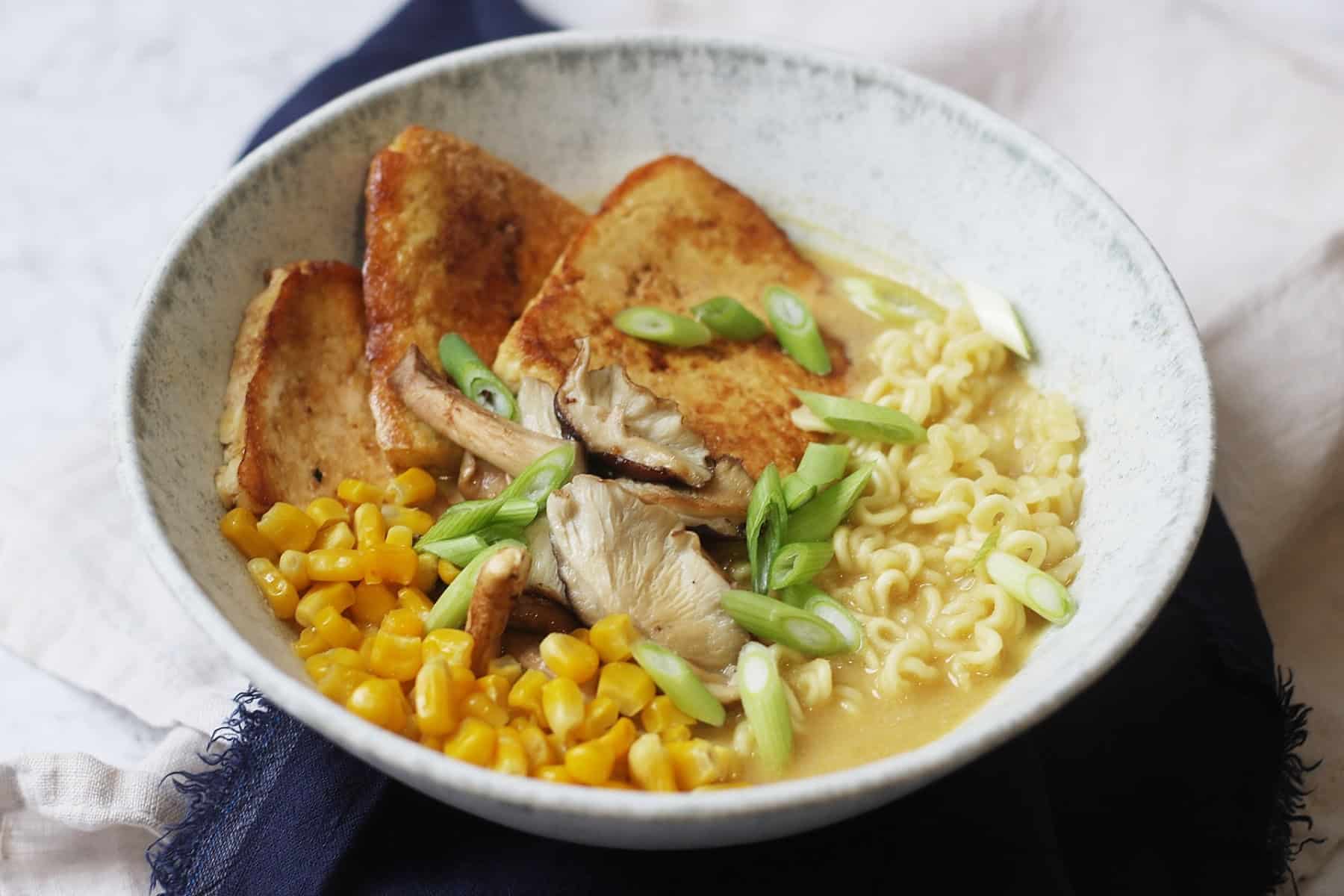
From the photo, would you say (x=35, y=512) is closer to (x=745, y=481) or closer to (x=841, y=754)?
(x=745, y=481)

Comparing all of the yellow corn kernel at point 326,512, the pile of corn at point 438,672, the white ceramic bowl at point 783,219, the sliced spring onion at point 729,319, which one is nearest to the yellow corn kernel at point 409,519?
the pile of corn at point 438,672

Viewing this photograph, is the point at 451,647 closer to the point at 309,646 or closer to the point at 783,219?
the point at 309,646

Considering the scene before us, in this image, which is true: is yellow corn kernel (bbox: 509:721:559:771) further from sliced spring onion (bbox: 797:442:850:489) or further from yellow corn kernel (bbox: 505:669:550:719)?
sliced spring onion (bbox: 797:442:850:489)

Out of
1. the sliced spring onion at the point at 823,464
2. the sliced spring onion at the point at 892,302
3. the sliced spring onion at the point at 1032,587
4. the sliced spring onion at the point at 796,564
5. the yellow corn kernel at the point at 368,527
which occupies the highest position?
the sliced spring onion at the point at 892,302

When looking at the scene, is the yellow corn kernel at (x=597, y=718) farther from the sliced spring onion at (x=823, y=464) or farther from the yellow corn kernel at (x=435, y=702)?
the sliced spring onion at (x=823, y=464)

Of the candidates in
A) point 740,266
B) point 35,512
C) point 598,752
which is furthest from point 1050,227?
point 35,512
